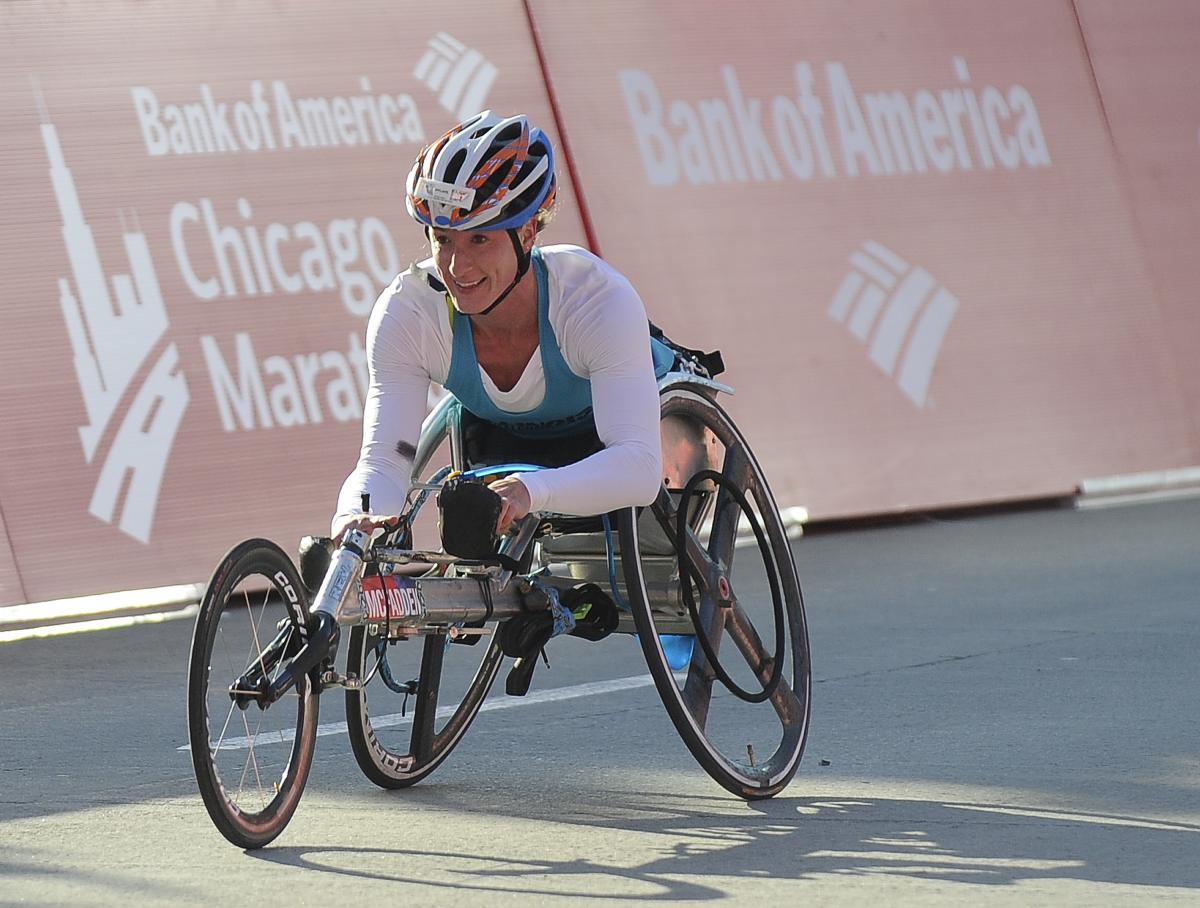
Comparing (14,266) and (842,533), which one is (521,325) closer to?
(14,266)

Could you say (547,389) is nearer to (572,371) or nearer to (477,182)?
(572,371)

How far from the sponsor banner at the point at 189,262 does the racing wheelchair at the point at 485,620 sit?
3.55m

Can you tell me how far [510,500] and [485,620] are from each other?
422 millimetres

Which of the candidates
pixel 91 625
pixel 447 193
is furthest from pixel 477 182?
pixel 91 625

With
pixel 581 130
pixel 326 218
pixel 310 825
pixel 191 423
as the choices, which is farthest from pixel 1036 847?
pixel 581 130

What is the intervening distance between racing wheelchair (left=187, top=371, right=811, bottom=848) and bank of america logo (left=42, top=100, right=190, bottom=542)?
3.55m

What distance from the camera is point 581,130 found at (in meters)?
11.3

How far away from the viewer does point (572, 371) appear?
4941mm

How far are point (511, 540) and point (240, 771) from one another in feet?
2.78

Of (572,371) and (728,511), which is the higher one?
(572,371)

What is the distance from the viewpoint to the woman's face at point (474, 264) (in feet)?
15.8

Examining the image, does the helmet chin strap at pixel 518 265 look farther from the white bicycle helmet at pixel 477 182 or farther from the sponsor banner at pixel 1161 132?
the sponsor banner at pixel 1161 132

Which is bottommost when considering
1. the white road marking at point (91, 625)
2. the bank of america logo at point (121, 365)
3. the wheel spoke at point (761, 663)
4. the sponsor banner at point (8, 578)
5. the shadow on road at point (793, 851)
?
the shadow on road at point (793, 851)

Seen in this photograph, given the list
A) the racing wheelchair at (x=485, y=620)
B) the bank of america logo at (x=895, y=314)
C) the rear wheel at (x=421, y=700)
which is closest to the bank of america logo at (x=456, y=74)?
the bank of america logo at (x=895, y=314)
